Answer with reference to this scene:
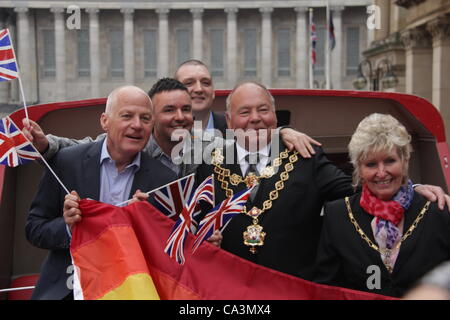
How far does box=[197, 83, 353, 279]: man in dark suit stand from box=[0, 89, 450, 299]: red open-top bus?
2.21 m

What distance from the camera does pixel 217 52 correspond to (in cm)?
6272

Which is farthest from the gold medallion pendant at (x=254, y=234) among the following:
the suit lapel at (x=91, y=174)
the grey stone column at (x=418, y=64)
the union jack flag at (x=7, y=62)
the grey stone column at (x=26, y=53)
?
the grey stone column at (x=26, y=53)

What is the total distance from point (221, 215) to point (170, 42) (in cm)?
6140

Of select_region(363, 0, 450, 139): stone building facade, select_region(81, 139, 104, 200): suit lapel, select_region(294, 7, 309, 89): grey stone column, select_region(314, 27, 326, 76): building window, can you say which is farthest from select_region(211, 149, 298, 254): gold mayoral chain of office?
select_region(314, 27, 326, 76): building window

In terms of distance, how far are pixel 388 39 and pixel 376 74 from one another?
7.60 ft

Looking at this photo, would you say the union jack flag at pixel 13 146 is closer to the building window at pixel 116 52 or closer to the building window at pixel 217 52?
the building window at pixel 217 52

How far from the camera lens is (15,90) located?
59875 millimetres

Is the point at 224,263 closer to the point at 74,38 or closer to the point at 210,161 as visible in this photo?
the point at 210,161

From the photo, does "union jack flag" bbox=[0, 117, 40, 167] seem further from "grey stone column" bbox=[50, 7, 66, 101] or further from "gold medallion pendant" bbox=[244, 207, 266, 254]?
"grey stone column" bbox=[50, 7, 66, 101]

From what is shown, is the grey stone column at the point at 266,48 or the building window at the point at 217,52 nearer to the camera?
the grey stone column at the point at 266,48

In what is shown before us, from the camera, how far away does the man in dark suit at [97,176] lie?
10.7 feet

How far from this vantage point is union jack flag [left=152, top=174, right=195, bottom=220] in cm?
317

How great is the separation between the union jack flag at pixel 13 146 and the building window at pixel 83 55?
6088cm
